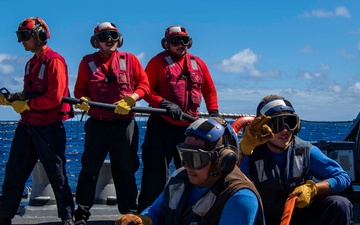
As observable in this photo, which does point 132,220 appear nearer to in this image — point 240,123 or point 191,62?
point 240,123

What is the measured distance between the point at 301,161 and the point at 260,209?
115 centimetres

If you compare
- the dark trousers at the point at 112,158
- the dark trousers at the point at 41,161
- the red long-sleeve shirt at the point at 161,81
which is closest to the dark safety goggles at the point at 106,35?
A: the red long-sleeve shirt at the point at 161,81

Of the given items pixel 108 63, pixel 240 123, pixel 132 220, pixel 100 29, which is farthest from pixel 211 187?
pixel 100 29

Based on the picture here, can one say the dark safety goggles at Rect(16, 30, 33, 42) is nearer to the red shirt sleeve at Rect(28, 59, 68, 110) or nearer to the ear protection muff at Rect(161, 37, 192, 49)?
the red shirt sleeve at Rect(28, 59, 68, 110)

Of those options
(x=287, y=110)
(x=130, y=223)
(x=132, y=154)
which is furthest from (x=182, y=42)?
(x=130, y=223)

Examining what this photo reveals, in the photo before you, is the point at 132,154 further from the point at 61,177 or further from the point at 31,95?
the point at 31,95

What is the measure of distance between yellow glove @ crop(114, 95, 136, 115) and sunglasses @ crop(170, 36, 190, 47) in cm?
81

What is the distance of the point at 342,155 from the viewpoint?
8328mm

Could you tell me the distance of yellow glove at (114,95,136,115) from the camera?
18.1 ft

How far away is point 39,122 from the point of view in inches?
221

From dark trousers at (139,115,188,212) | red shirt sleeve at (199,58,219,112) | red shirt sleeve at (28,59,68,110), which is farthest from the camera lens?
red shirt sleeve at (199,58,219,112)

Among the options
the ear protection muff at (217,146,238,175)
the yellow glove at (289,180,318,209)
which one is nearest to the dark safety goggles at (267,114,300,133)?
the yellow glove at (289,180,318,209)

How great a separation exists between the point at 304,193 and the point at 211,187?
3.05 feet

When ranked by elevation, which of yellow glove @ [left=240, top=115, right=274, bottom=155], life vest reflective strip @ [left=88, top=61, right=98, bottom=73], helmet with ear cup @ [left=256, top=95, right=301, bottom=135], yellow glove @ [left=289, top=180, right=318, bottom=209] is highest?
life vest reflective strip @ [left=88, top=61, right=98, bottom=73]
